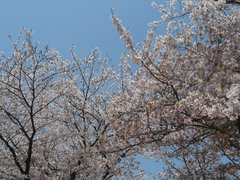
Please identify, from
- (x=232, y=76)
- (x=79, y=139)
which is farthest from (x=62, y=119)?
(x=232, y=76)

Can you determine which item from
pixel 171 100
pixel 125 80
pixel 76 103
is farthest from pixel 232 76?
pixel 76 103

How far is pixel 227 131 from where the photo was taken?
21.5ft

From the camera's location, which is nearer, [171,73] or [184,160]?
[171,73]

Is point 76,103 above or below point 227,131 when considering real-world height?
above

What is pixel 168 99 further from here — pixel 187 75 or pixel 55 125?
pixel 55 125

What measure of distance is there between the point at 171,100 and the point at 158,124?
2.75 feet

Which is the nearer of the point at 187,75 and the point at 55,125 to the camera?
the point at 187,75

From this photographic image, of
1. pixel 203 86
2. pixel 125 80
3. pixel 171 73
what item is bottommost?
pixel 203 86

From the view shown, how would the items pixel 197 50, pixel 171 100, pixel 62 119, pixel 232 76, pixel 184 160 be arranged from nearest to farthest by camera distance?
pixel 232 76, pixel 197 50, pixel 171 100, pixel 62 119, pixel 184 160

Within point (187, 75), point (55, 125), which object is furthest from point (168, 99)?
point (55, 125)

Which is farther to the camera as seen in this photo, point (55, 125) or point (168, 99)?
point (55, 125)

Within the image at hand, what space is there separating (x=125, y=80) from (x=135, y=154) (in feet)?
12.9

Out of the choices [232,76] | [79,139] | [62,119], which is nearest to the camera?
[232,76]

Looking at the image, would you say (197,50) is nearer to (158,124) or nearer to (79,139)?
(158,124)
